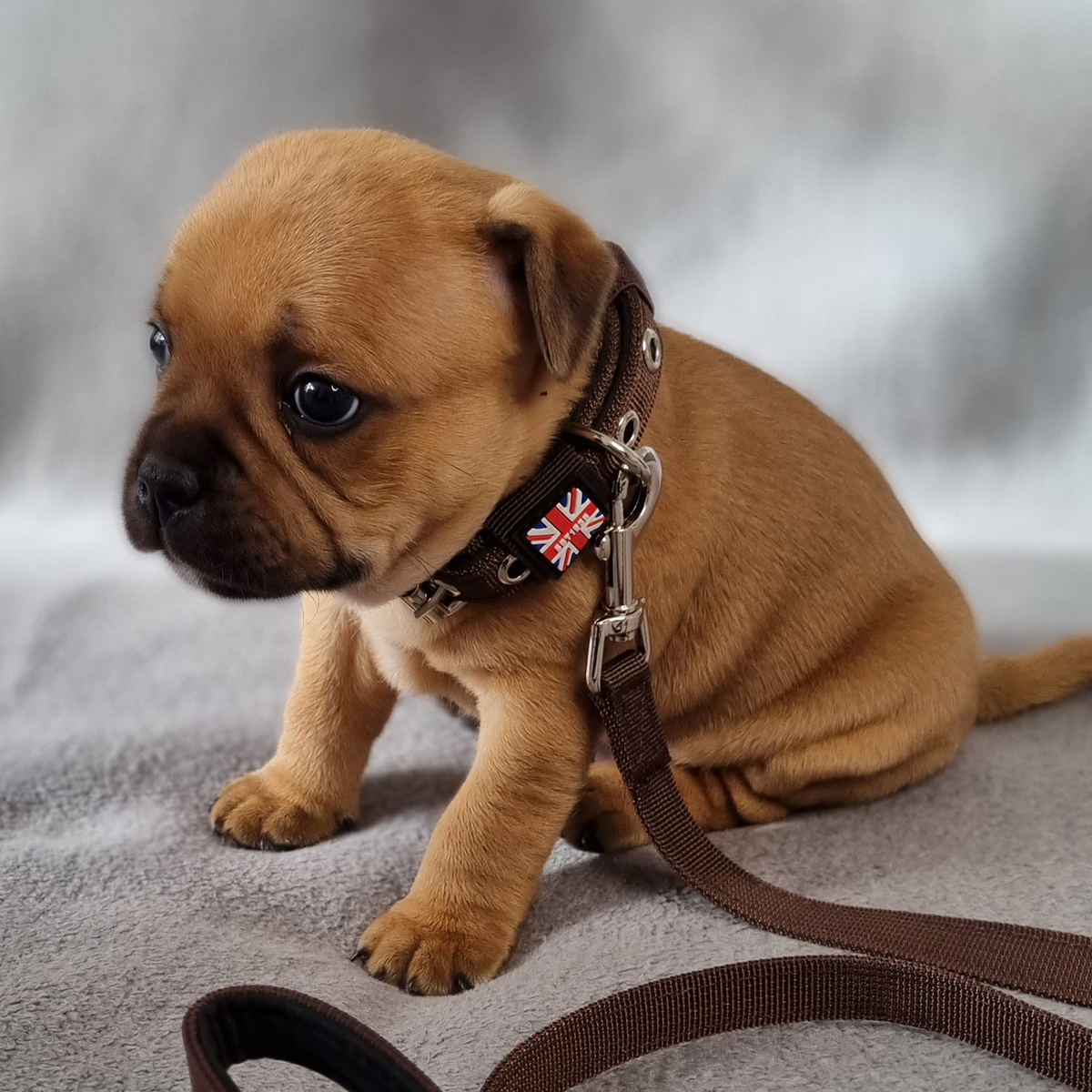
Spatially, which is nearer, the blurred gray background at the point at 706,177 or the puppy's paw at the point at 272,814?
the puppy's paw at the point at 272,814

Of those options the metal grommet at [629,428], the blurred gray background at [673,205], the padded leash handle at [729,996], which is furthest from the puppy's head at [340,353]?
the blurred gray background at [673,205]

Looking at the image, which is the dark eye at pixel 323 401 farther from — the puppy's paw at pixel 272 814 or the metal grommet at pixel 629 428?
the puppy's paw at pixel 272 814

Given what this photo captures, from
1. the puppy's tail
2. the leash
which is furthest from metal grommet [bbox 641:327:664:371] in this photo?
the puppy's tail

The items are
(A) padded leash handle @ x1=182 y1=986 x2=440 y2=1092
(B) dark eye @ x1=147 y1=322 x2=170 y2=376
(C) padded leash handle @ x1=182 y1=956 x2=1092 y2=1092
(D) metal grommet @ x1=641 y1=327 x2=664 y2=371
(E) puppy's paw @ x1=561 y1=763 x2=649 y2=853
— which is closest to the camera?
(A) padded leash handle @ x1=182 y1=986 x2=440 y2=1092

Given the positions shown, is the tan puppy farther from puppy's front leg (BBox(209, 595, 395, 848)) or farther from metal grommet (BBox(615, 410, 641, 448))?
metal grommet (BBox(615, 410, 641, 448))

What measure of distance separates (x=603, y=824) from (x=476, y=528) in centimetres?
82

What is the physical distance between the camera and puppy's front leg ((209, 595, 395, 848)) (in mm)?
2895

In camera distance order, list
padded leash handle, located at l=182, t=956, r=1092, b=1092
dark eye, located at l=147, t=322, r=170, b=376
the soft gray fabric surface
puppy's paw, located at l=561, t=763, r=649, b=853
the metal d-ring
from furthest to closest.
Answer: puppy's paw, located at l=561, t=763, r=649, b=853, the metal d-ring, dark eye, located at l=147, t=322, r=170, b=376, the soft gray fabric surface, padded leash handle, located at l=182, t=956, r=1092, b=1092

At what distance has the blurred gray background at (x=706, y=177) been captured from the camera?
15.6 ft

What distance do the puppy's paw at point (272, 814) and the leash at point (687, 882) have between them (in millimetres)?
649

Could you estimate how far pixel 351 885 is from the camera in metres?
2.73

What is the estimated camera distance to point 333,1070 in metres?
1.78

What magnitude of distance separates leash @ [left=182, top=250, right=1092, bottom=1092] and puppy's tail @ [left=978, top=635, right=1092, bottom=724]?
3.95 feet

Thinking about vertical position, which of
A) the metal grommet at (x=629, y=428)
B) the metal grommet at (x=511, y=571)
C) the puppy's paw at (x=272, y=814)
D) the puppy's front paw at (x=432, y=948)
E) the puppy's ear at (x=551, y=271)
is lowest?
the puppy's paw at (x=272, y=814)
